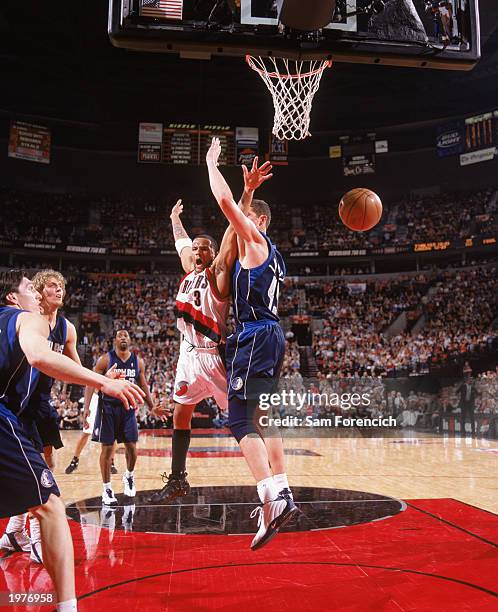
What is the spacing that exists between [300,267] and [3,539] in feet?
75.4

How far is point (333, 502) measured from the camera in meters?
6.44

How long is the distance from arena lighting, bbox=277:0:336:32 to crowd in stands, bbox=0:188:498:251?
1993cm

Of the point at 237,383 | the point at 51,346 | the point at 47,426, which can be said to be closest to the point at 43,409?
the point at 47,426

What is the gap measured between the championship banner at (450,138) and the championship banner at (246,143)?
7.60 meters

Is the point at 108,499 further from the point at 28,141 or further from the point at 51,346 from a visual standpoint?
the point at 28,141

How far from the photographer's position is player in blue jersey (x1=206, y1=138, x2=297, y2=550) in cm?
370

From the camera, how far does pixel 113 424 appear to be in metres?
6.58

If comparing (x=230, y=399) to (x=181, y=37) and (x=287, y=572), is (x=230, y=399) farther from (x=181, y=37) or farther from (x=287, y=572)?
(x=181, y=37)

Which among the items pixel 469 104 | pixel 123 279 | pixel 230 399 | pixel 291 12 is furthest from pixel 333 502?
pixel 469 104

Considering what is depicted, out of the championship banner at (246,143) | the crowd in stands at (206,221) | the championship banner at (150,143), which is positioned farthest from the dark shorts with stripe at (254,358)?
the crowd in stands at (206,221)

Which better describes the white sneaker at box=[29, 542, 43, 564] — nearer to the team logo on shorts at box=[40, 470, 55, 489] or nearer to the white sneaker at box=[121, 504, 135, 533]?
the white sneaker at box=[121, 504, 135, 533]

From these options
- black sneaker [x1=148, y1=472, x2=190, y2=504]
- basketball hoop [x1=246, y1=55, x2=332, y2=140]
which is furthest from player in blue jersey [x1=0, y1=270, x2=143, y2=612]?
basketball hoop [x1=246, y1=55, x2=332, y2=140]

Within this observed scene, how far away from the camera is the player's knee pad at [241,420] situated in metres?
3.80

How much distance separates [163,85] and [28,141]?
564 centimetres
